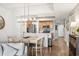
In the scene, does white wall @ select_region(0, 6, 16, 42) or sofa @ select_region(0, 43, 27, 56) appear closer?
sofa @ select_region(0, 43, 27, 56)

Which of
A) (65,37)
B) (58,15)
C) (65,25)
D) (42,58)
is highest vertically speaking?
(58,15)

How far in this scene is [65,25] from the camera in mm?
3023

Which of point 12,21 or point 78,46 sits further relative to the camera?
point 12,21

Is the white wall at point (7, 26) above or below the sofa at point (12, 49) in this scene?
above

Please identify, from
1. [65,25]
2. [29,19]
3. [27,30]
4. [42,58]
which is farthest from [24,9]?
[42,58]

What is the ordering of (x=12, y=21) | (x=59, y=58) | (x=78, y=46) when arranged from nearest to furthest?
(x=59, y=58), (x=78, y=46), (x=12, y=21)

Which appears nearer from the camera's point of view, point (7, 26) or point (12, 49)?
point (12, 49)

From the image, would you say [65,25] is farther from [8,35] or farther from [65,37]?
[8,35]

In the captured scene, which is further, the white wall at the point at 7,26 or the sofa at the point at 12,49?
the white wall at the point at 7,26

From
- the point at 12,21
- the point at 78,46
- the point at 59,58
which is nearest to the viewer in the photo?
the point at 59,58

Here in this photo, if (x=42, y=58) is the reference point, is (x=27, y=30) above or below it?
above

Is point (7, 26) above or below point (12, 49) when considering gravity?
above

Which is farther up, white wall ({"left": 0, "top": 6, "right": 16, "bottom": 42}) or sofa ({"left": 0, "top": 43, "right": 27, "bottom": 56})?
white wall ({"left": 0, "top": 6, "right": 16, "bottom": 42})

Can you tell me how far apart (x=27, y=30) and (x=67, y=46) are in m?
0.94
